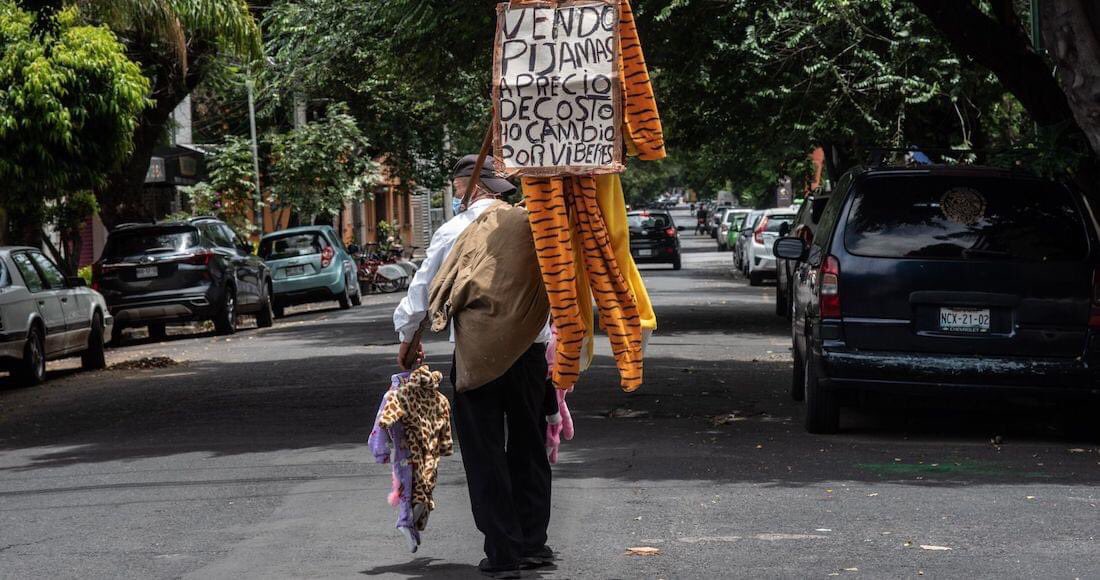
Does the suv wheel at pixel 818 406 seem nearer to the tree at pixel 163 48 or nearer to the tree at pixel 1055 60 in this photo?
the tree at pixel 1055 60

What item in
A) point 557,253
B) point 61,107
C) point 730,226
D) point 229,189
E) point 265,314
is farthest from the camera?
point 730,226

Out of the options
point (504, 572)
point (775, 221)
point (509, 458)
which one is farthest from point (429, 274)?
point (775, 221)

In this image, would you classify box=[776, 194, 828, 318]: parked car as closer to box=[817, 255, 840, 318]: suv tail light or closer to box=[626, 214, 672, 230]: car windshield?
box=[817, 255, 840, 318]: suv tail light

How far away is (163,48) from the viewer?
25141 millimetres

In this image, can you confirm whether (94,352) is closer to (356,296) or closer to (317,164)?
(356,296)

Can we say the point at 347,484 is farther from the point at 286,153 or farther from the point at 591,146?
the point at 286,153

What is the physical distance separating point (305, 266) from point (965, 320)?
2027 centimetres

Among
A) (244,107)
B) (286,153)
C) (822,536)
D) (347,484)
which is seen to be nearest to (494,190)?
(822,536)

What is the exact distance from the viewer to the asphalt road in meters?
6.91

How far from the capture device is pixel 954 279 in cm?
1010

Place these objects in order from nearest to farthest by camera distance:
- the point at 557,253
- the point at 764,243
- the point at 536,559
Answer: the point at 557,253 < the point at 536,559 < the point at 764,243

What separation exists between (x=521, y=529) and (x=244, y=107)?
125ft

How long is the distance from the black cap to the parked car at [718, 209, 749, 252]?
1541 inches

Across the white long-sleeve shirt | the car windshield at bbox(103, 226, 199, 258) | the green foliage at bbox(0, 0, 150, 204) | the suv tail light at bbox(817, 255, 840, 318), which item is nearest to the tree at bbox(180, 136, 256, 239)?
the car windshield at bbox(103, 226, 199, 258)
